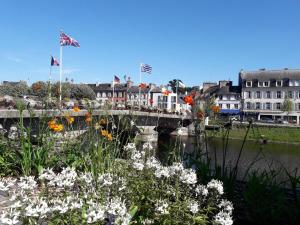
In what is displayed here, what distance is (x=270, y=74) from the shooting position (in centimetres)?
6969

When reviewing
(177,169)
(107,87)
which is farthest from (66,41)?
(107,87)

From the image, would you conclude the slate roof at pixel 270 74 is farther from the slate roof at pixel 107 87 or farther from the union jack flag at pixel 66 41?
the union jack flag at pixel 66 41

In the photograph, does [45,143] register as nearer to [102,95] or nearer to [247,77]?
[247,77]

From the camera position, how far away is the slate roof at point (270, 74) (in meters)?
66.8

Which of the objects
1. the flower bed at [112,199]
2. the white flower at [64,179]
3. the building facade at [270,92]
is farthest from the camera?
the building facade at [270,92]

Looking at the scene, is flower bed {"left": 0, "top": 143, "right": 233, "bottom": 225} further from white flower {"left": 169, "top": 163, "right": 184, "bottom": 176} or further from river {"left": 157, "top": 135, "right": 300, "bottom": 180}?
river {"left": 157, "top": 135, "right": 300, "bottom": 180}

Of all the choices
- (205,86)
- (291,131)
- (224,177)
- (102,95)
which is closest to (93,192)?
(224,177)

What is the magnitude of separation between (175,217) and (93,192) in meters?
0.64

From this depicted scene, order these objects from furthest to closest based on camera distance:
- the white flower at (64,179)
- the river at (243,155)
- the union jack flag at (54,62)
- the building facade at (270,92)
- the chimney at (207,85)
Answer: the chimney at (207,85) < the building facade at (270,92) < the union jack flag at (54,62) < the river at (243,155) < the white flower at (64,179)

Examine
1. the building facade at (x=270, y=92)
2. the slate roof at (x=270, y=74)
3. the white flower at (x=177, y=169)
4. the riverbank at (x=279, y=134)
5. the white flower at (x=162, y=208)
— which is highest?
the slate roof at (x=270, y=74)

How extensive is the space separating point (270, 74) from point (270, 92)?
3711 millimetres

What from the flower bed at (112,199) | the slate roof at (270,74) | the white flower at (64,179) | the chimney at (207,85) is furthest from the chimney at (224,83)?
the white flower at (64,179)

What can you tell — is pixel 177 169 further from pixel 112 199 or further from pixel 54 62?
pixel 54 62

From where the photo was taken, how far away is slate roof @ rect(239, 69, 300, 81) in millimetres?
66750
